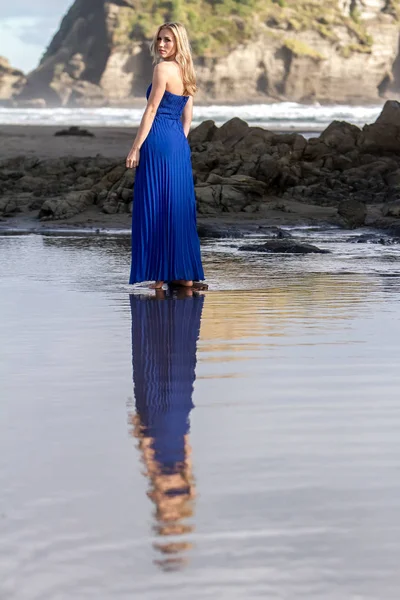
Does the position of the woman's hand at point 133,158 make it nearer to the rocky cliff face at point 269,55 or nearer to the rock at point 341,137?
the rock at point 341,137

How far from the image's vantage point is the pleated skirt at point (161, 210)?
28.1 ft

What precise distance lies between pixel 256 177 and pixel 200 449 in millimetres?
12366

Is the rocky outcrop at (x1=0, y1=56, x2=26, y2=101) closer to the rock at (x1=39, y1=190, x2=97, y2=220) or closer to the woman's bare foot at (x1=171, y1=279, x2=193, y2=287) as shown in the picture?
the rock at (x1=39, y1=190, x2=97, y2=220)

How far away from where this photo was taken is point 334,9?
466 ft

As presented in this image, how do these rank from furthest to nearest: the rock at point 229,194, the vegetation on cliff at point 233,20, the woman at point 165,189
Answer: the vegetation on cliff at point 233,20 < the rock at point 229,194 < the woman at point 165,189

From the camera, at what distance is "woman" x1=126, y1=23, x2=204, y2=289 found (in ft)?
28.0

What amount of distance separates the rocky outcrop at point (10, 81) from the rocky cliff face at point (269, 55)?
5727mm

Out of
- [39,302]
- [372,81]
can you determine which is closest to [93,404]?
[39,302]

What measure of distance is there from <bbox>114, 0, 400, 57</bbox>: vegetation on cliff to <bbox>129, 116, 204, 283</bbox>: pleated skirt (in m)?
130

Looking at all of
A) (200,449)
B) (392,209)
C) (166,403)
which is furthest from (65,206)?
(200,449)

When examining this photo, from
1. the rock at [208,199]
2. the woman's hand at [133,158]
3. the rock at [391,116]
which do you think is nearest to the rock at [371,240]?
the rock at [208,199]

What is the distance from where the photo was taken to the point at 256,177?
1623 cm

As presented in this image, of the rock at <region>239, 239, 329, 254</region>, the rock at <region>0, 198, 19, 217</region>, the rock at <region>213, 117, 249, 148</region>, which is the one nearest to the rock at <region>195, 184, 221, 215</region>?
the rock at <region>0, 198, 19, 217</region>

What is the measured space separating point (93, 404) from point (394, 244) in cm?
744
